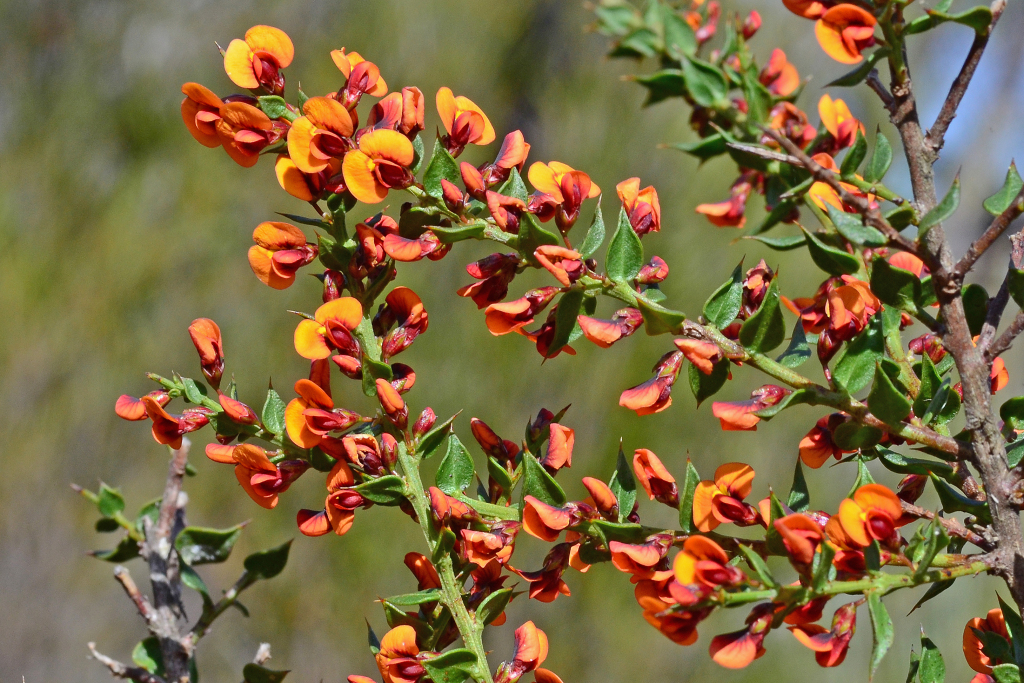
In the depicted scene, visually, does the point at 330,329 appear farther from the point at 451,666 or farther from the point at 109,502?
the point at 109,502

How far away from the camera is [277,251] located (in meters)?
0.34

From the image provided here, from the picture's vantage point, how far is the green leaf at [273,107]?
0.33 meters

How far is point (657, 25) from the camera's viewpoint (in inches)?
9.8

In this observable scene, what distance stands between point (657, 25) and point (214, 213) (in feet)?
4.13

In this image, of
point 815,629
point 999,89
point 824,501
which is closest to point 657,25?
point 815,629

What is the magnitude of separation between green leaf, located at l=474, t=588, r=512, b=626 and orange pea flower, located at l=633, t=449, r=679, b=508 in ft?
0.25

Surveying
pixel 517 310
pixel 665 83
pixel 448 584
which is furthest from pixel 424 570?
pixel 665 83

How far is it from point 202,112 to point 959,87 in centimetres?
31

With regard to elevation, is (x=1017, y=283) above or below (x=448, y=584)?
above

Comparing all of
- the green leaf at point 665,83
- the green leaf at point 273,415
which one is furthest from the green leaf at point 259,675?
the green leaf at point 665,83

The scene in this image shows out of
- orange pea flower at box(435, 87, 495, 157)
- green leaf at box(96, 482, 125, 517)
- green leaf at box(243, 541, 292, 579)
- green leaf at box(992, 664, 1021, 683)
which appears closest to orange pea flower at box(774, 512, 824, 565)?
green leaf at box(992, 664, 1021, 683)

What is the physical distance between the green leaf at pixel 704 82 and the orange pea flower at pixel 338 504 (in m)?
0.21

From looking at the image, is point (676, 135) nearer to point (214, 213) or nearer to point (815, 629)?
point (214, 213)

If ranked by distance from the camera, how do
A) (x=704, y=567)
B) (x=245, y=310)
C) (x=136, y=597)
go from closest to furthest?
(x=704, y=567), (x=136, y=597), (x=245, y=310)
